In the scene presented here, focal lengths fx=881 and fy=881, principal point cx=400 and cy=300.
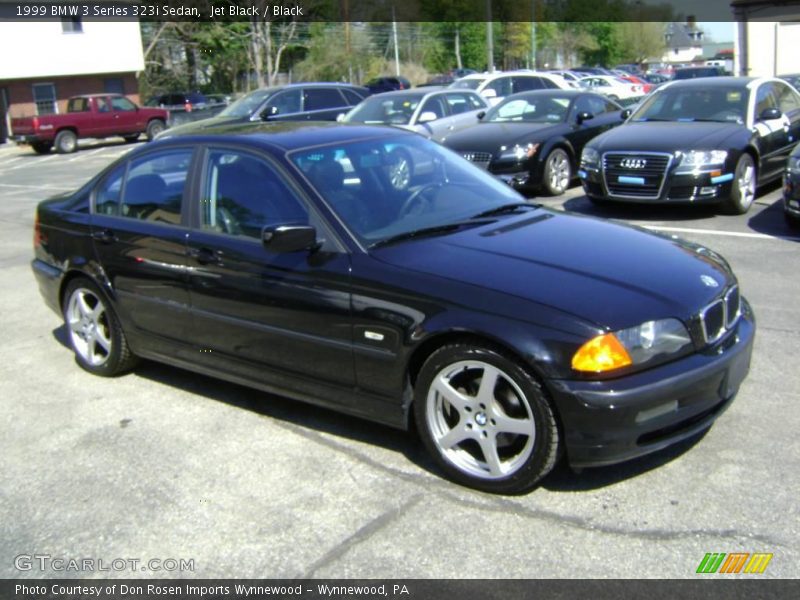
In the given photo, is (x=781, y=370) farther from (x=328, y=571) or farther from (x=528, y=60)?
(x=528, y=60)

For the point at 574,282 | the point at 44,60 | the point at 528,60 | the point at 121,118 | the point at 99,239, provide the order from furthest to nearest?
the point at 528,60
the point at 44,60
the point at 121,118
the point at 99,239
the point at 574,282

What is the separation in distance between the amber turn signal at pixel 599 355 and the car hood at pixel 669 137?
22.1ft

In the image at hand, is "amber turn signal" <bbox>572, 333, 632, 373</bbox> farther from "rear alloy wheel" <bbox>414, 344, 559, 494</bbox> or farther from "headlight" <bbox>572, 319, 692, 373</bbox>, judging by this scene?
"rear alloy wheel" <bbox>414, 344, 559, 494</bbox>

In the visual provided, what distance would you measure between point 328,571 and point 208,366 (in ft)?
6.35

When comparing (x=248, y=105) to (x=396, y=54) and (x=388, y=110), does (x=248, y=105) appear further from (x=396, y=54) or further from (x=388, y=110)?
(x=396, y=54)

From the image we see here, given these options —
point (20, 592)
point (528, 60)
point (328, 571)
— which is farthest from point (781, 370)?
point (528, 60)

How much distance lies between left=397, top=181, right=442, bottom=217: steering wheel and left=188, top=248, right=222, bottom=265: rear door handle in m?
1.01

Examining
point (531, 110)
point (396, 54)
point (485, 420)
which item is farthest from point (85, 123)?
point (396, 54)

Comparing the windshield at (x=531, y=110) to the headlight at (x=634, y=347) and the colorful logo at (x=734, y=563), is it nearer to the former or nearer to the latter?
the headlight at (x=634, y=347)

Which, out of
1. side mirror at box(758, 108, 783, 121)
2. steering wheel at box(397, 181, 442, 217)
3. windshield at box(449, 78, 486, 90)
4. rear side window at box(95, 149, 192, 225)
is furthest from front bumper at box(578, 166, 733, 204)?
windshield at box(449, 78, 486, 90)

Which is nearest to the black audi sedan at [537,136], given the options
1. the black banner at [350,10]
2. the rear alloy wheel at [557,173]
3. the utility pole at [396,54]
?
the rear alloy wheel at [557,173]

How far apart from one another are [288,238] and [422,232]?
701 millimetres

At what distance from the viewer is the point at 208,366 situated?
16.4 feet

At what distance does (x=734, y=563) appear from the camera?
3262 millimetres
